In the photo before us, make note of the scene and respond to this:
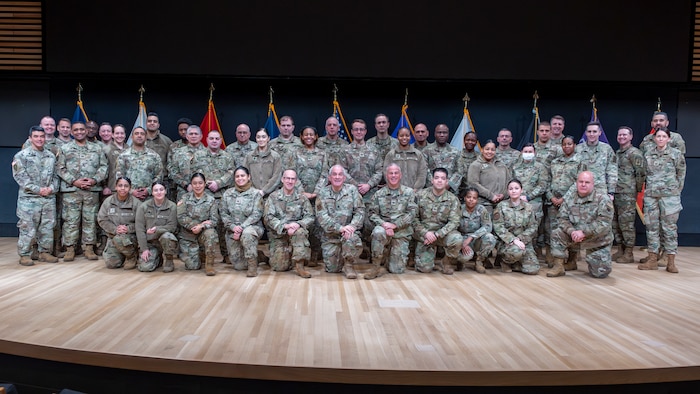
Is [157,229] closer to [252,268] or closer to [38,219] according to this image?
[252,268]

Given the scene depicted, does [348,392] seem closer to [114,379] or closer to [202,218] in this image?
[114,379]

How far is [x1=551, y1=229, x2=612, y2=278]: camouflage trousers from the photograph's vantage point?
5.17 metres

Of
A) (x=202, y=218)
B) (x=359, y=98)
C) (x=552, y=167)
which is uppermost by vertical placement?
(x=359, y=98)

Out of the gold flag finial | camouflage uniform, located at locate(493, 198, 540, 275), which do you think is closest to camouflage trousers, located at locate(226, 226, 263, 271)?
camouflage uniform, located at locate(493, 198, 540, 275)

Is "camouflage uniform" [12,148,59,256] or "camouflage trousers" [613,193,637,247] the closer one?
"camouflage uniform" [12,148,59,256]

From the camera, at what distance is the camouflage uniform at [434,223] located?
17.6ft

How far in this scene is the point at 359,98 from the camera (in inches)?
308

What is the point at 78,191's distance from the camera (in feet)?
19.4

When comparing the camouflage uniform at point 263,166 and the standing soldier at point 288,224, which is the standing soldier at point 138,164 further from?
the standing soldier at point 288,224

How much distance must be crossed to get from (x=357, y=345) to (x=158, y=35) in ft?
18.5

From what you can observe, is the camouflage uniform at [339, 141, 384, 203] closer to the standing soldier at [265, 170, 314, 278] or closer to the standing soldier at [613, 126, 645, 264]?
the standing soldier at [265, 170, 314, 278]

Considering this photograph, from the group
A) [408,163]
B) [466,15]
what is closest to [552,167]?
[408,163]

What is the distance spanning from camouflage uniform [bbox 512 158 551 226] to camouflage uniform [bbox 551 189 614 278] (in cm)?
59

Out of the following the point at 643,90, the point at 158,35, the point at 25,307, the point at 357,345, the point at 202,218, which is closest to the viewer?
the point at 357,345
